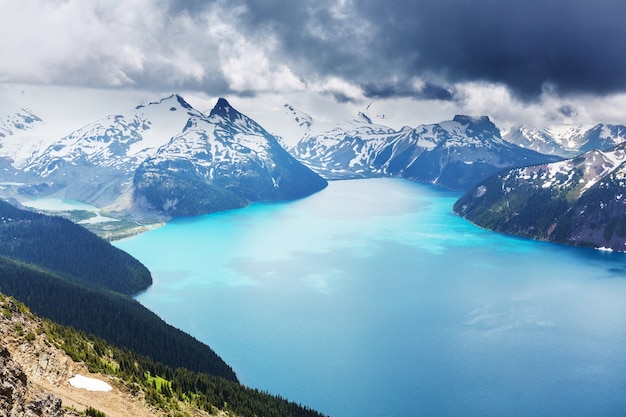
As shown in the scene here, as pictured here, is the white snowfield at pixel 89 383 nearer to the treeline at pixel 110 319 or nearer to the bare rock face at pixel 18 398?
the bare rock face at pixel 18 398

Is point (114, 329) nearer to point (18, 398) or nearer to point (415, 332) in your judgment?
point (415, 332)

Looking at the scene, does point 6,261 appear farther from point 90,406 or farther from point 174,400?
point 90,406

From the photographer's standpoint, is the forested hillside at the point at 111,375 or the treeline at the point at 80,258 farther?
the treeline at the point at 80,258

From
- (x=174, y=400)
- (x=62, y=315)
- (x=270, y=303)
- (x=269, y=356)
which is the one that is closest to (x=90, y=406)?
(x=174, y=400)

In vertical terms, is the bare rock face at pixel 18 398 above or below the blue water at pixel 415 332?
above

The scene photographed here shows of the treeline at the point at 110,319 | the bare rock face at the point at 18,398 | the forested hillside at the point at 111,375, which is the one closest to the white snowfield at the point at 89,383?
the forested hillside at the point at 111,375

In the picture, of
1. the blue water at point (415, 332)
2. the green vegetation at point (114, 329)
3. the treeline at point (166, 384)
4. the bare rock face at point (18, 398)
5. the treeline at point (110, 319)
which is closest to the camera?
the bare rock face at point (18, 398)

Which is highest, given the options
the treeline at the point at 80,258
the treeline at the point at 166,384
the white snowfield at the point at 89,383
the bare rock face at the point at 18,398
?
the bare rock face at the point at 18,398
